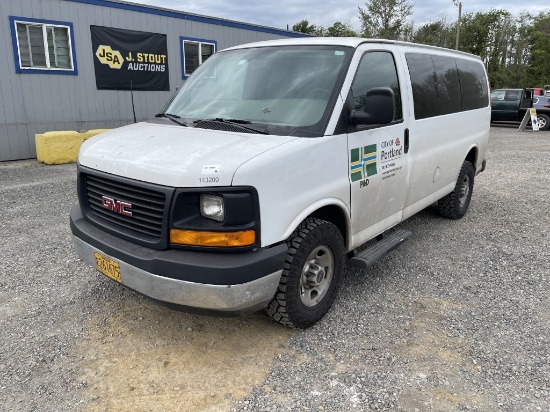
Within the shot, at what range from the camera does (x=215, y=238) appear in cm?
271

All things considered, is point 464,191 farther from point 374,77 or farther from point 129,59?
point 129,59

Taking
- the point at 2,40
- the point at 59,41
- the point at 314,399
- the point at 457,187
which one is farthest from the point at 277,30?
the point at 314,399

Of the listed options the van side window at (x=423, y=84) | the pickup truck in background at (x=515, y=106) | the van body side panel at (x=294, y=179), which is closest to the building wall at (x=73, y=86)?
the van side window at (x=423, y=84)

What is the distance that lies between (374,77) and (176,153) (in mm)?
1869

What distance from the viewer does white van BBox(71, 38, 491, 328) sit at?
2711 mm

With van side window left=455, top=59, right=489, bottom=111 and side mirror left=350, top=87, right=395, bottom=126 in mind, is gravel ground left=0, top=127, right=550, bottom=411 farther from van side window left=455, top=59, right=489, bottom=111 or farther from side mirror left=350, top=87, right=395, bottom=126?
van side window left=455, top=59, right=489, bottom=111

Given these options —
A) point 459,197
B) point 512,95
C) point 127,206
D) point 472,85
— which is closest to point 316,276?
point 127,206

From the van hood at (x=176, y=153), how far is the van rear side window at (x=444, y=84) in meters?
2.03

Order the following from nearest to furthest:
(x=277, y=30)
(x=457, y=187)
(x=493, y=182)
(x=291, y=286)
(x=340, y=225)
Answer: (x=291, y=286) < (x=340, y=225) < (x=457, y=187) < (x=493, y=182) < (x=277, y=30)

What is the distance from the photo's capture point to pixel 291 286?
3.06 meters

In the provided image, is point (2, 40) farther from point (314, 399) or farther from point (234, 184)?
point (314, 399)

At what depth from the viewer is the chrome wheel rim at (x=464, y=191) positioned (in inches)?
238

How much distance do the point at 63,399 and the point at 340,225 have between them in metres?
2.20

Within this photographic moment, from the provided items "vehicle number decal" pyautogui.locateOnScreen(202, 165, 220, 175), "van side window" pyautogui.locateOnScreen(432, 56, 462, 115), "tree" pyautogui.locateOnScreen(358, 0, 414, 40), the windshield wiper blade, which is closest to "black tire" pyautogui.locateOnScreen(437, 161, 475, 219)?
"van side window" pyautogui.locateOnScreen(432, 56, 462, 115)
